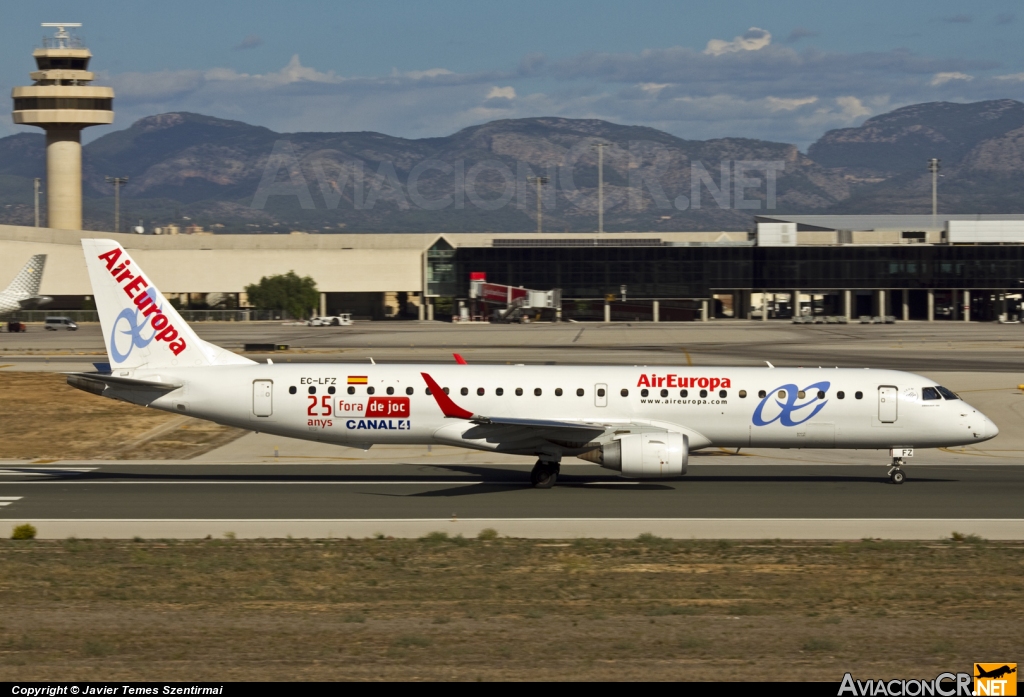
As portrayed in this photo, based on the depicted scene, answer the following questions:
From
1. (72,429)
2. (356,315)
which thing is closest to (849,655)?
(72,429)

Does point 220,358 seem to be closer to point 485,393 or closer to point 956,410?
point 485,393

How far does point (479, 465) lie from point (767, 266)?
452 ft

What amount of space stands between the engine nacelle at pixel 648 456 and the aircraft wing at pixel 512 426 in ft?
3.15

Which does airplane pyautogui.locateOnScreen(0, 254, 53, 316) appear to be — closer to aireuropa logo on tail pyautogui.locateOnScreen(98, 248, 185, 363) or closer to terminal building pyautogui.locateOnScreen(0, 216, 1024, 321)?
terminal building pyautogui.locateOnScreen(0, 216, 1024, 321)

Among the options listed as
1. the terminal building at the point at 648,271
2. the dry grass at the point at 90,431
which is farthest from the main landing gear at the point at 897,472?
the terminal building at the point at 648,271

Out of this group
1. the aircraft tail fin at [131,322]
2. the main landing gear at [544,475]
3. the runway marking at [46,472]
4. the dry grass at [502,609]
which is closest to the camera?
the dry grass at [502,609]

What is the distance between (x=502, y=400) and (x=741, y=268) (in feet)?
459

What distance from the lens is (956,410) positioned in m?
30.4

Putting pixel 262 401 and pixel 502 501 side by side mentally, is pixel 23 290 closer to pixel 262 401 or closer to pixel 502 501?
pixel 262 401

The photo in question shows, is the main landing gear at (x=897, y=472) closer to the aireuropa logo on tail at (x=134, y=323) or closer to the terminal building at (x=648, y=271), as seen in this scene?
the aireuropa logo on tail at (x=134, y=323)

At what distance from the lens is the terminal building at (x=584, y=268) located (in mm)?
162250

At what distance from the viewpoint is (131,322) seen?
30.7m

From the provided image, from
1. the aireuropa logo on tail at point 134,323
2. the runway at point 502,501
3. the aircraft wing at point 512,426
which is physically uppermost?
the aireuropa logo on tail at point 134,323

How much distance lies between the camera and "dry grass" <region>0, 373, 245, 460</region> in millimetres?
36656
